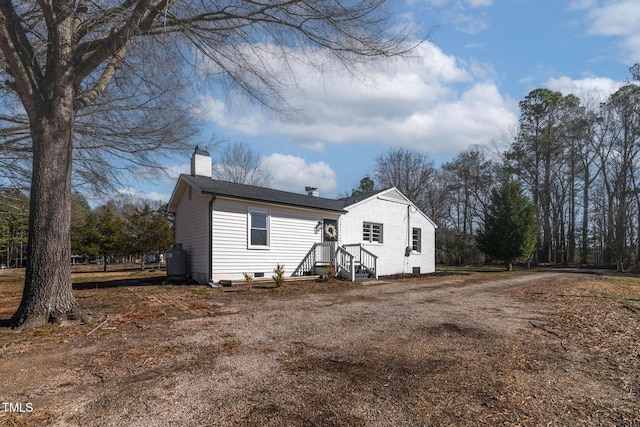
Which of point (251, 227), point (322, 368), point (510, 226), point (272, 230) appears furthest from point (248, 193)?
point (510, 226)

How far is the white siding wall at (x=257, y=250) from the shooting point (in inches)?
438

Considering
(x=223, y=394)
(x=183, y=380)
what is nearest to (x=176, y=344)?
(x=183, y=380)

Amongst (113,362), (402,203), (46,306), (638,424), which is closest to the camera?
(638,424)

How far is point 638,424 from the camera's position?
2543 mm

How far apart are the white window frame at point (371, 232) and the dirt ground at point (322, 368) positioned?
31.3 feet

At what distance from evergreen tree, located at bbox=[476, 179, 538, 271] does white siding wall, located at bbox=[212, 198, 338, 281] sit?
1358 centimetres

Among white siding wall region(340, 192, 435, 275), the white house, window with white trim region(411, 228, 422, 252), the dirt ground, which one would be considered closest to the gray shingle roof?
the white house

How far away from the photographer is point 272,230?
12445mm

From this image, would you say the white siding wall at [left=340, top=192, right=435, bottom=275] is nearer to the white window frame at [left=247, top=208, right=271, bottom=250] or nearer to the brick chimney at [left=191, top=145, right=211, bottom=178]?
the white window frame at [left=247, top=208, right=271, bottom=250]

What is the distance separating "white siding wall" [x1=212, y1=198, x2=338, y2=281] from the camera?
36.5 feet

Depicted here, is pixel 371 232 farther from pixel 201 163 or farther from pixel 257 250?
pixel 201 163

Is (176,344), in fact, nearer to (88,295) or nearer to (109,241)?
(88,295)

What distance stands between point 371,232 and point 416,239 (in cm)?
365

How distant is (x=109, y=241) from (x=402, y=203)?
1996 cm
